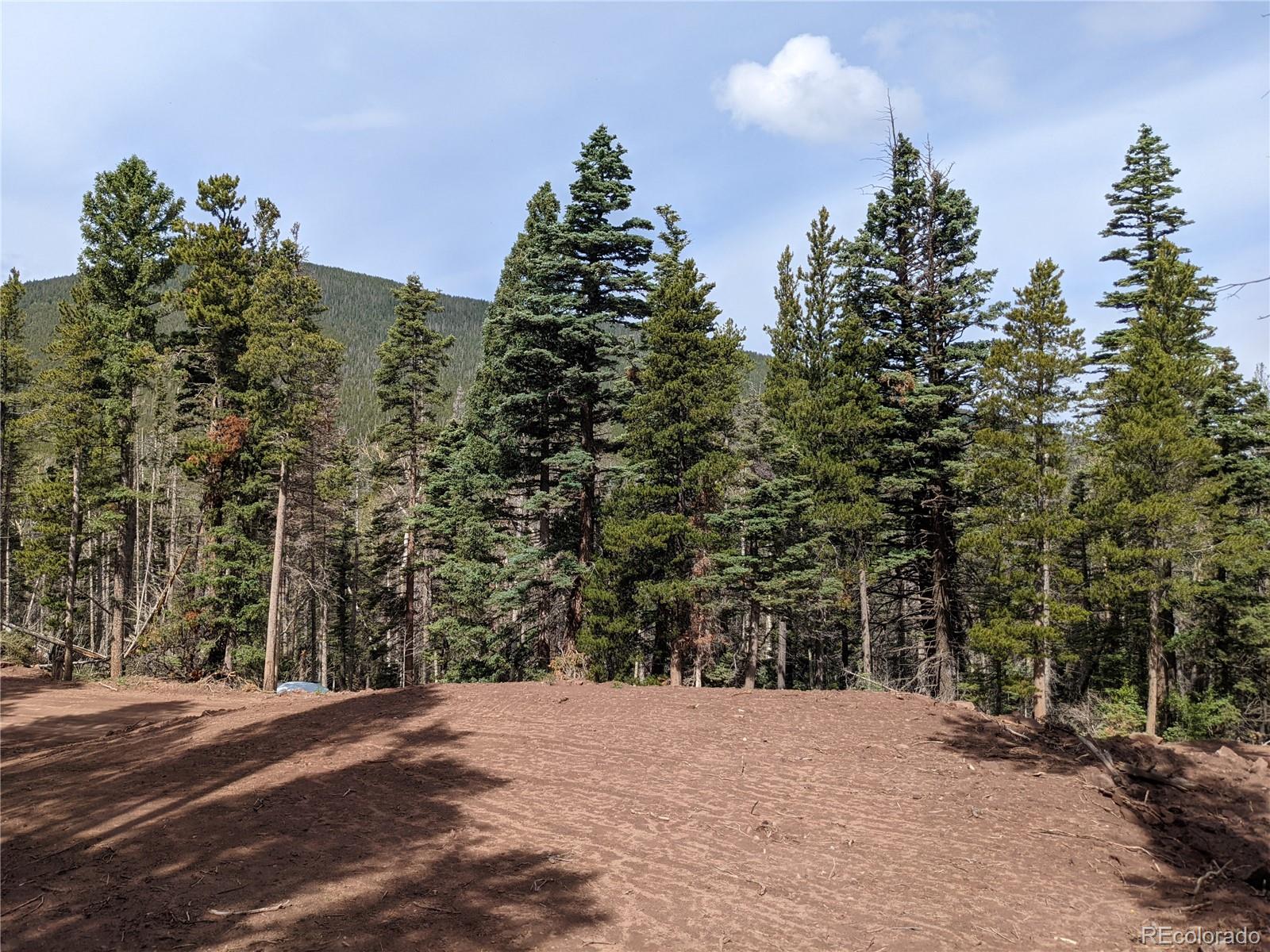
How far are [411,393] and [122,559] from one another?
11583mm

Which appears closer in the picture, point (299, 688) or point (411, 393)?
point (299, 688)

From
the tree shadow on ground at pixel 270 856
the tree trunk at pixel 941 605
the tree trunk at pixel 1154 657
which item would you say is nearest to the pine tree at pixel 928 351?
the tree trunk at pixel 941 605

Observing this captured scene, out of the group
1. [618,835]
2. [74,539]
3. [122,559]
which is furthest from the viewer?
[74,539]

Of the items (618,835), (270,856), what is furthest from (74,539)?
(618,835)

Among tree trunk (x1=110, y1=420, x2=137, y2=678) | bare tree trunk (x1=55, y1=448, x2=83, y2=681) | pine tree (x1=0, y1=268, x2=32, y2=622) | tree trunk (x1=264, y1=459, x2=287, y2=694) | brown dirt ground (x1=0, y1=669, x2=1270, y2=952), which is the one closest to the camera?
brown dirt ground (x1=0, y1=669, x2=1270, y2=952)

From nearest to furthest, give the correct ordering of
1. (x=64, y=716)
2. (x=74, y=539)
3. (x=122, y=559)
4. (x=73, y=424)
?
(x=64, y=716)
(x=122, y=559)
(x=73, y=424)
(x=74, y=539)

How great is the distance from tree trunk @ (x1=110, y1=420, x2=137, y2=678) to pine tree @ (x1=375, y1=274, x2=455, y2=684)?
854 centimetres

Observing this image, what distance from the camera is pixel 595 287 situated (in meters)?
22.5

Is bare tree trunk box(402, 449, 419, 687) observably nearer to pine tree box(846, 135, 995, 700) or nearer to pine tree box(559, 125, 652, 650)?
pine tree box(559, 125, 652, 650)

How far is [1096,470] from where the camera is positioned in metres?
21.5

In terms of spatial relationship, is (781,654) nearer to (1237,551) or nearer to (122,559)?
(1237,551)

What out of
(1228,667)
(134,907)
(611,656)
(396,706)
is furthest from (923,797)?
(1228,667)

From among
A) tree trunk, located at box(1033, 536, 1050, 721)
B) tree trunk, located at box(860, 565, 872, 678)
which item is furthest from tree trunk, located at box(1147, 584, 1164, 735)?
tree trunk, located at box(860, 565, 872, 678)

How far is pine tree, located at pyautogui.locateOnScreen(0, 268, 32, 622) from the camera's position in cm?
3097
